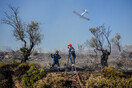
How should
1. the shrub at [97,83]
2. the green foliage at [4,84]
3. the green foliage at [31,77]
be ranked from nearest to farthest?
the shrub at [97,83] < the green foliage at [31,77] < the green foliage at [4,84]

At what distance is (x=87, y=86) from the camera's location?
228 inches

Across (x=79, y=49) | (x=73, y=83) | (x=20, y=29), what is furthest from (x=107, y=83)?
(x=79, y=49)

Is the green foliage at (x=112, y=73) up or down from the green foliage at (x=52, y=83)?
up

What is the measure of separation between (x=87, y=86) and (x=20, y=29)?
30.3 ft

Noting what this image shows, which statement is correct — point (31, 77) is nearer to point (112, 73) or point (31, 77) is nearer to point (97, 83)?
point (97, 83)

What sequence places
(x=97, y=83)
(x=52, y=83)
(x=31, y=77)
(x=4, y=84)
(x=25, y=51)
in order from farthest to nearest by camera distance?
(x=25, y=51) → (x=4, y=84) → (x=31, y=77) → (x=52, y=83) → (x=97, y=83)

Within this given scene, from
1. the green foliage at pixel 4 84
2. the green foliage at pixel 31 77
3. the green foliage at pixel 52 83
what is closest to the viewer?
the green foliage at pixel 52 83

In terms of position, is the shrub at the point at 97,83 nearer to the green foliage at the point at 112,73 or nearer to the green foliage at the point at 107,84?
the green foliage at the point at 107,84

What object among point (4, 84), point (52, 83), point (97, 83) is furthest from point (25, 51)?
point (97, 83)

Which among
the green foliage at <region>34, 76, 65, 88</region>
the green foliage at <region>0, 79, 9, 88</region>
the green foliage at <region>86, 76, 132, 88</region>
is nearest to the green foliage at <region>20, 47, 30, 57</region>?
the green foliage at <region>0, 79, 9, 88</region>

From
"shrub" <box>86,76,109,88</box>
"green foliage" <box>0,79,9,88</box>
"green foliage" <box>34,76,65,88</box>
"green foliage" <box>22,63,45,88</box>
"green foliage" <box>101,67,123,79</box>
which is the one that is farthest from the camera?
"green foliage" <box>0,79,9,88</box>

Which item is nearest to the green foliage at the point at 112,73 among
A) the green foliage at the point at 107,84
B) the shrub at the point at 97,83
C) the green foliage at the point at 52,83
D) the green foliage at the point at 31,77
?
the green foliage at the point at 107,84

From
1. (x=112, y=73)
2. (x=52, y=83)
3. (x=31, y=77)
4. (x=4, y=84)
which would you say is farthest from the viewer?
(x=4, y=84)

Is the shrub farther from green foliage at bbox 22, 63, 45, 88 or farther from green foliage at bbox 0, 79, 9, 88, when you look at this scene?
green foliage at bbox 0, 79, 9, 88
